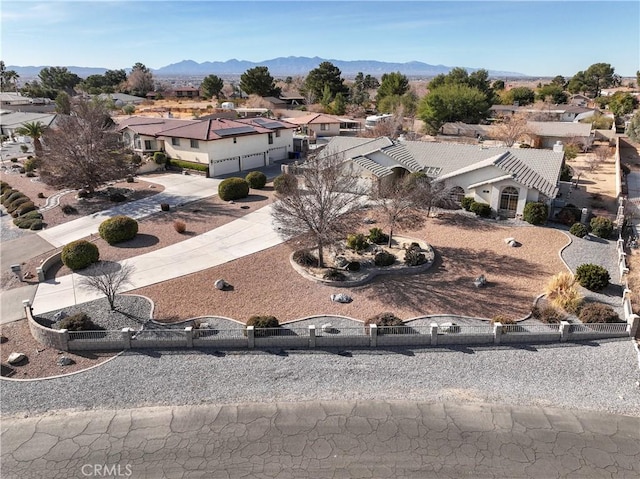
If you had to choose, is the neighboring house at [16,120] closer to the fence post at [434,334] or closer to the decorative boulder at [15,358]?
the decorative boulder at [15,358]

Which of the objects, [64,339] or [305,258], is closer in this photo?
[64,339]

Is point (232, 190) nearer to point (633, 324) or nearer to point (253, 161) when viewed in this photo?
point (253, 161)

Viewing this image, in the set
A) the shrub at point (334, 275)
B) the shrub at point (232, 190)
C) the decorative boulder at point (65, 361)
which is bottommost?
the decorative boulder at point (65, 361)

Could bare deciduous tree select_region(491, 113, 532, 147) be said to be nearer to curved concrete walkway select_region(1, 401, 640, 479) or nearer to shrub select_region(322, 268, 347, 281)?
shrub select_region(322, 268, 347, 281)

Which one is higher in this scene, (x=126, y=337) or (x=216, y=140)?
(x=216, y=140)

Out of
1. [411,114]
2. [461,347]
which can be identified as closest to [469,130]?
[411,114]

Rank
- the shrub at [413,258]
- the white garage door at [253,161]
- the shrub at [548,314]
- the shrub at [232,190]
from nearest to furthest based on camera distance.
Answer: the shrub at [548,314] < the shrub at [413,258] < the shrub at [232,190] < the white garage door at [253,161]

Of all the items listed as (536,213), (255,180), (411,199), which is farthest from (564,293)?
(255,180)

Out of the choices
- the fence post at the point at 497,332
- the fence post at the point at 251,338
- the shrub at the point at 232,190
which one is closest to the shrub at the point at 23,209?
the shrub at the point at 232,190
